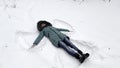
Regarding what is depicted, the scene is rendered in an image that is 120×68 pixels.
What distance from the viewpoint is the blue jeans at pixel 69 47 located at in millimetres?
3443

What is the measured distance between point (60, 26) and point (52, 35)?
1.72 feet

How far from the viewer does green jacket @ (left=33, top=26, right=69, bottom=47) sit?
3.73 metres

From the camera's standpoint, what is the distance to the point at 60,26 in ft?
14.2

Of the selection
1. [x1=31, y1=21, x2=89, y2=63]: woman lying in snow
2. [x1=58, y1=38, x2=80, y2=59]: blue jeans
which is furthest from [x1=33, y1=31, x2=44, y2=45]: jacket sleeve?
[x1=58, y1=38, x2=80, y2=59]: blue jeans

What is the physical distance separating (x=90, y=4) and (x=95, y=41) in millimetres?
1554

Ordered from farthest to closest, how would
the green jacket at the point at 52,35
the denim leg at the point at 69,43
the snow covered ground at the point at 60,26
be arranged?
the green jacket at the point at 52,35
the denim leg at the point at 69,43
the snow covered ground at the point at 60,26

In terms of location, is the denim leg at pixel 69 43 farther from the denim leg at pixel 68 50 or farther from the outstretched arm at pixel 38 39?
the outstretched arm at pixel 38 39

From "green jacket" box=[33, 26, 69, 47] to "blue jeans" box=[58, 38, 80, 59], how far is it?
8cm

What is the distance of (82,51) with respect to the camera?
3619 mm

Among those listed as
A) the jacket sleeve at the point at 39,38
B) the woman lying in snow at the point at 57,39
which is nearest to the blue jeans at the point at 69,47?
the woman lying in snow at the point at 57,39

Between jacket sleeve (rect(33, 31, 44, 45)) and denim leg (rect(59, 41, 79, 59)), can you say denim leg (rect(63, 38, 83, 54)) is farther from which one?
jacket sleeve (rect(33, 31, 44, 45))

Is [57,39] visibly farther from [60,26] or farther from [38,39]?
[60,26]

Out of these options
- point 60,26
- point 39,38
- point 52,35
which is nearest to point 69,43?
point 52,35

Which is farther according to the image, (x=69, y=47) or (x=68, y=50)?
(x=69, y=47)
